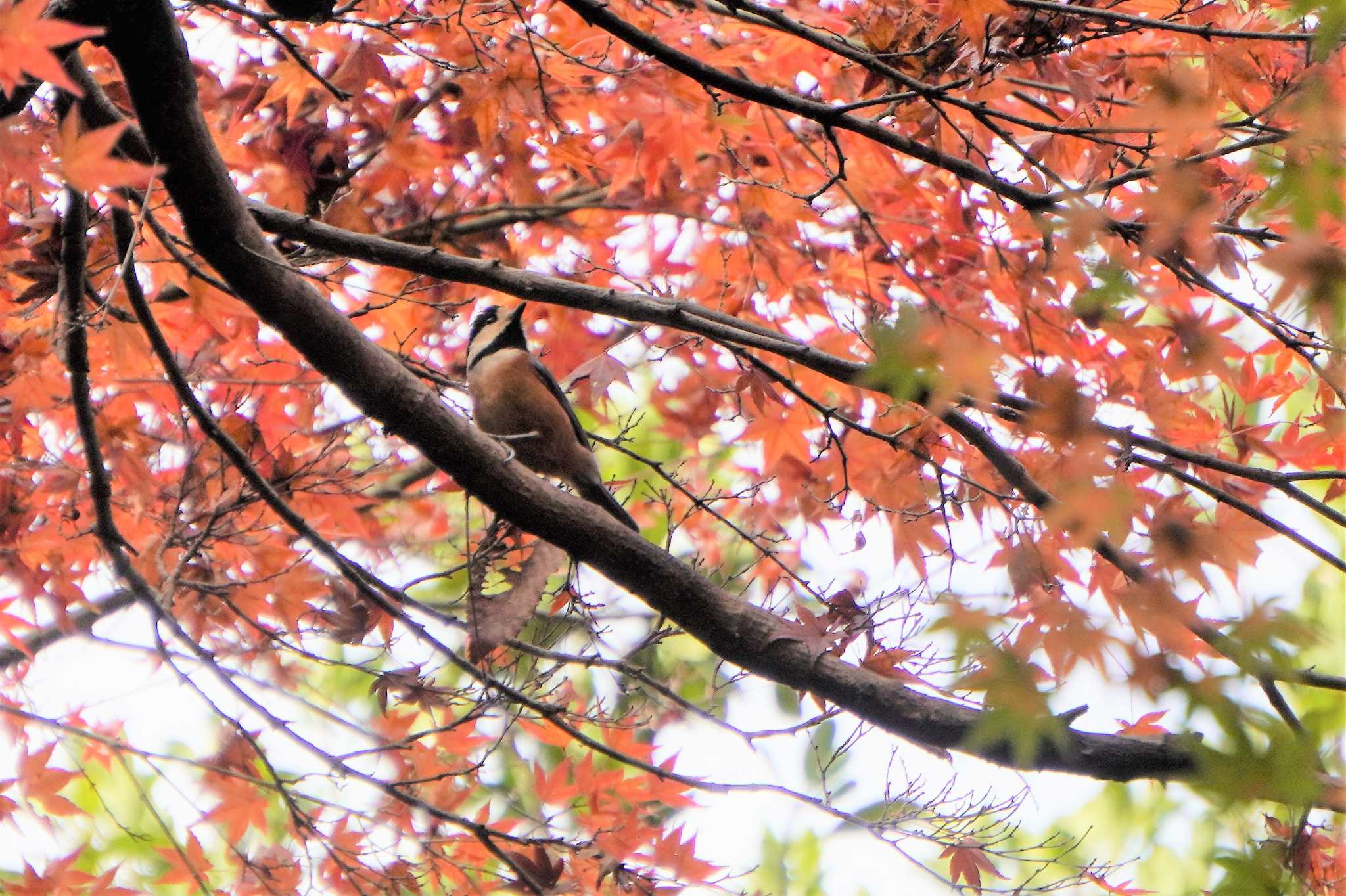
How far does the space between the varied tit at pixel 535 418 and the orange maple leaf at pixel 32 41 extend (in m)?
2.87

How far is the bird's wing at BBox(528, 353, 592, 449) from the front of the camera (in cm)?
477

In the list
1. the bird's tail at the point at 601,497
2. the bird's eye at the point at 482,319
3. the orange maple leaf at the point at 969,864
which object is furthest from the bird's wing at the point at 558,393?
the orange maple leaf at the point at 969,864

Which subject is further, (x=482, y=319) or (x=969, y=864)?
(x=482, y=319)

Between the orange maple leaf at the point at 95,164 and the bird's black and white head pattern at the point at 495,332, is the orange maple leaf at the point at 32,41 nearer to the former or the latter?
the orange maple leaf at the point at 95,164

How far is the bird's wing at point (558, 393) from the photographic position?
477cm

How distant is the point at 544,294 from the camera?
2963 millimetres

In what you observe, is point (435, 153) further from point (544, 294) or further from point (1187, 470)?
point (1187, 470)

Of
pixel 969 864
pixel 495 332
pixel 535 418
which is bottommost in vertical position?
pixel 969 864

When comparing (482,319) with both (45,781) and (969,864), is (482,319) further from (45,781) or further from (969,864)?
(969,864)

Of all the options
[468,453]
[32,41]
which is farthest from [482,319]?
[32,41]

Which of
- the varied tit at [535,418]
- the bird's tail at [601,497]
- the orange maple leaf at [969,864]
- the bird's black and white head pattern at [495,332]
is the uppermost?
the bird's black and white head pattern at [495,332]

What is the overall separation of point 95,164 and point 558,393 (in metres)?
2.91

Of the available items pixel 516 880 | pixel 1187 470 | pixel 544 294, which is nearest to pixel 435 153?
pixel 544 294

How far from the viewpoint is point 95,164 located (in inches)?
77.7
